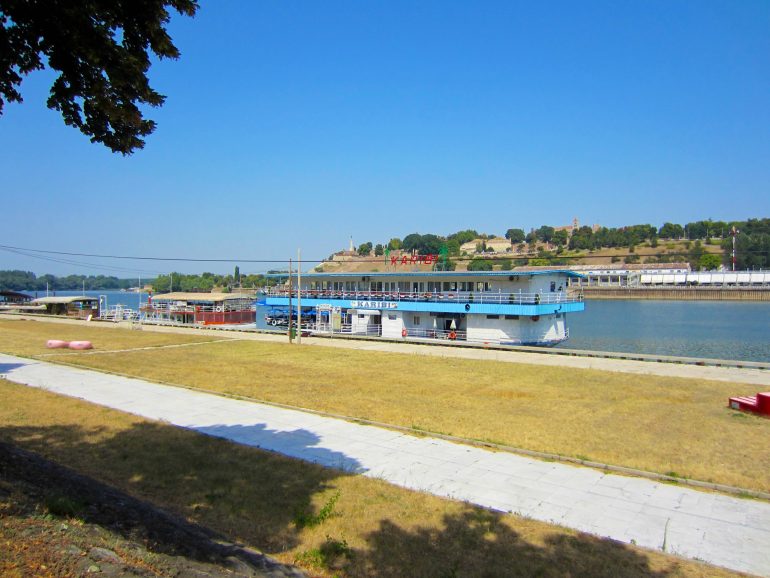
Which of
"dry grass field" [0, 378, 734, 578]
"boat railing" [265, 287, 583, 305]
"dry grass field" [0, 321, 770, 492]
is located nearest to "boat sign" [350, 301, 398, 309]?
"boat railing" [265, 287, 583, 305]

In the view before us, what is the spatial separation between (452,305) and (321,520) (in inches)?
1332

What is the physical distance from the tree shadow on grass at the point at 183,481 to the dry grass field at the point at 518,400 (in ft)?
14.7

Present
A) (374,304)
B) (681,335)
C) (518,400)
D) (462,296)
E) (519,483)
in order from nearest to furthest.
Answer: (519,483) → (518,400) → (462,296) → (374,304) → (681,335)

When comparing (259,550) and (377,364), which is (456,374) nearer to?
(377,364)

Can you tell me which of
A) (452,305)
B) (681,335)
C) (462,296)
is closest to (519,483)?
(452,305)

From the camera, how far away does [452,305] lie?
4150cm

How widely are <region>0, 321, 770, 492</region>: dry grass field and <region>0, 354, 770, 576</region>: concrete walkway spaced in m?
1.18

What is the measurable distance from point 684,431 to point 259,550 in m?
12.1

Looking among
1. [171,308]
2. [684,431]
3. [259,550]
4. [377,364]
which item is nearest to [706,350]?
[377,364]

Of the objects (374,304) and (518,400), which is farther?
(374,304)

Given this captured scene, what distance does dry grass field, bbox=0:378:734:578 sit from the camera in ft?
22.9

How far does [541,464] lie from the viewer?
11.7 meters

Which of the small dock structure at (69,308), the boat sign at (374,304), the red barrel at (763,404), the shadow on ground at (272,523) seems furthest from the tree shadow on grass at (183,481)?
the small dock structure at (69,308)

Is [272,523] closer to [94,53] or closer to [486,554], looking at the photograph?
[486,554]
